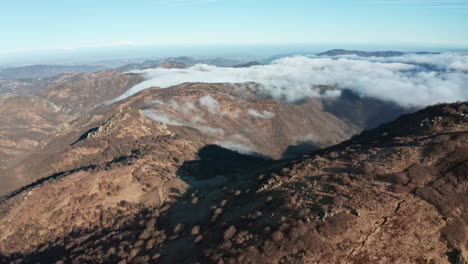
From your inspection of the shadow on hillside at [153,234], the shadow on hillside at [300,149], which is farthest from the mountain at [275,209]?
the shadow on hillside at [300,149]

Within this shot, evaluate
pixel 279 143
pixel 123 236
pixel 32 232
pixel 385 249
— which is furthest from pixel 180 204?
pixel 279 143

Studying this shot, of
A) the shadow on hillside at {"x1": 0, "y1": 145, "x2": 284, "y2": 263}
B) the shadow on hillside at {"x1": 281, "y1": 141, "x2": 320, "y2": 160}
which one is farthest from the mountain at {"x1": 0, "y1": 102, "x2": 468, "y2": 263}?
the shadow on hillside at {"x1": 281, "y1": 141, "x2": 320, "y2": 160}

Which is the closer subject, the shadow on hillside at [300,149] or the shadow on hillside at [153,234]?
the shadow on hillside at [153,234]

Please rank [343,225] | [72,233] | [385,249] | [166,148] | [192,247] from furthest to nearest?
1. [166,148]
2. [72,233]
3. [192,247]
4. [343,225]
5. [385,249]

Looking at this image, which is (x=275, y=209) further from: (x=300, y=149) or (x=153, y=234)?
(x=300, y=149)

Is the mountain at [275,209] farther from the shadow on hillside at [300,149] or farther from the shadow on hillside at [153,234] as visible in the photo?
the shadow on hillside at [300,149]

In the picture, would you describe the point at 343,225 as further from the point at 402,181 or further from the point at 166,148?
the point at 166,148

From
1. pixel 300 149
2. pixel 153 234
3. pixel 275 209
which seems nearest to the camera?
pixel 275 209

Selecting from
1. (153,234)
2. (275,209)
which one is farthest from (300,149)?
(275,209)

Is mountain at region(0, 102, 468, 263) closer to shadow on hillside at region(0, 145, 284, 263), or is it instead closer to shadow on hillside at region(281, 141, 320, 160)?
shadow on hillside at region(0, 145, 284, 263)
